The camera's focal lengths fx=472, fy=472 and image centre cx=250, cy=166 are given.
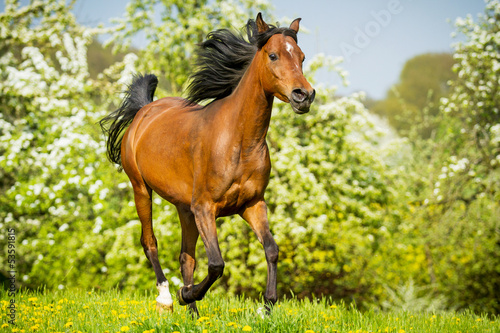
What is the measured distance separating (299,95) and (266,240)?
1.24m

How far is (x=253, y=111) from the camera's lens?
3.73 metres

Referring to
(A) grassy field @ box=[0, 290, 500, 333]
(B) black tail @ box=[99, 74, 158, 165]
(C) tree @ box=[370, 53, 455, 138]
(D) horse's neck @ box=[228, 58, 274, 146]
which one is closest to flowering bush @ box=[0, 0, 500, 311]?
(B) black tail @ box=[99, 74, 158, 165]

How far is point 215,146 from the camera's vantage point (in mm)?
3803

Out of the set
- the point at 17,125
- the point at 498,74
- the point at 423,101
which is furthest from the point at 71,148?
the point at 423,101

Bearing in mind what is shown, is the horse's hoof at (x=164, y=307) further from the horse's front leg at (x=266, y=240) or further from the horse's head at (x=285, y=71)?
the horse's head at (x=285, y=71)

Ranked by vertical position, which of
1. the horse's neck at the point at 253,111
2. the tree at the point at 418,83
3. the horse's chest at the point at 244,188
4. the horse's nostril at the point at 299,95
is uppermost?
the tree at the point at 418,83

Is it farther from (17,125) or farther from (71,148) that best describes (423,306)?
(17,125)

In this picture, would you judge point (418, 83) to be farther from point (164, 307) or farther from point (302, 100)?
point (302, 100)

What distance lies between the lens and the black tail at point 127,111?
5766mm

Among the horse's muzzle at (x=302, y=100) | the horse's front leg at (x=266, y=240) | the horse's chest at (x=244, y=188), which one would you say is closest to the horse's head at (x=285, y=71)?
the horse's muzzle at (x=302, y=100)

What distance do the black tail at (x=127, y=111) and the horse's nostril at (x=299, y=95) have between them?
9.84ft

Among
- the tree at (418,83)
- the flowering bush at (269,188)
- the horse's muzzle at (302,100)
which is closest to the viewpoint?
the horse's muzzle at (302,100)

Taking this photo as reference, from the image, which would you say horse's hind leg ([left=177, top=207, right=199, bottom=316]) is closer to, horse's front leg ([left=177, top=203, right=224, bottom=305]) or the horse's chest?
horse's front leg ([left=177, top=203, right=224, bottom=305])

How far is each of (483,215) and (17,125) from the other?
1142cm
